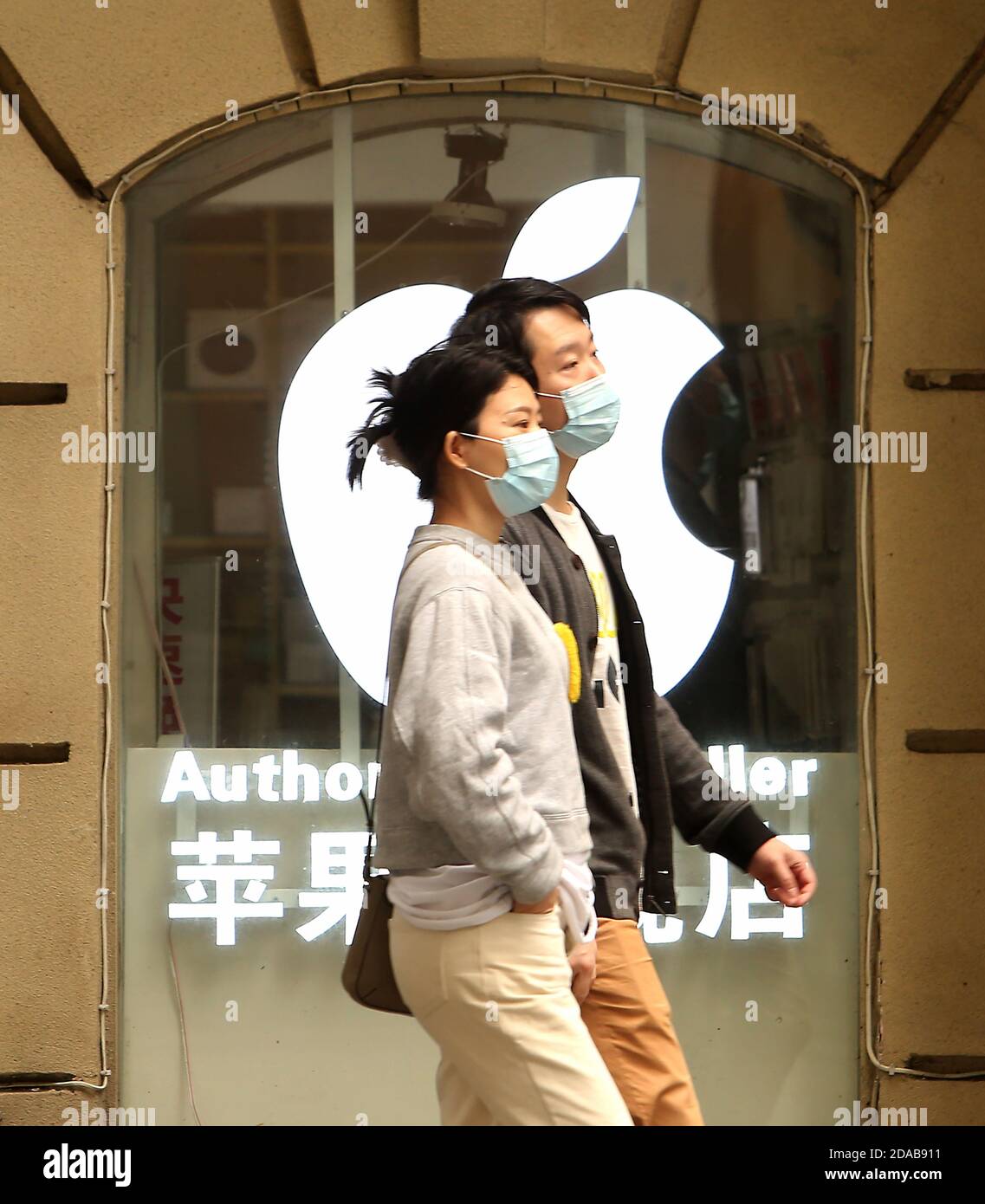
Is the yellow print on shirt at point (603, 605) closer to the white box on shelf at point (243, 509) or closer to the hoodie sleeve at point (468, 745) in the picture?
the hoodie sleeve at point (468, 745)

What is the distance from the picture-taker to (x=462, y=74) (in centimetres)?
439

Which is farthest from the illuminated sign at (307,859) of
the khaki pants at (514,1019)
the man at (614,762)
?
the khaki pants at (514,1019)

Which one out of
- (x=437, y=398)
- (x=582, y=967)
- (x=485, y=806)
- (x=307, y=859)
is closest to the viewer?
(x=485, y=806)

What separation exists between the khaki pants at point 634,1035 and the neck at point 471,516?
73 cm

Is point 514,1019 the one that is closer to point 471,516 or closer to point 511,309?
point 471,516

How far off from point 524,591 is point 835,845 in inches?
88.4

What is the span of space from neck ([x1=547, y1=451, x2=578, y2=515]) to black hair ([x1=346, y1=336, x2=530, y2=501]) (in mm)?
298

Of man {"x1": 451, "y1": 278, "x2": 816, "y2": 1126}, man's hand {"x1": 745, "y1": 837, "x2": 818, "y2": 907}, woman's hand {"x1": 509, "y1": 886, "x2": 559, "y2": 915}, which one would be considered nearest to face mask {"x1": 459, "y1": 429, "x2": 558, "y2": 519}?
man {"x1": 451, "y1": 278, "x2": 816, "y2": 1126}

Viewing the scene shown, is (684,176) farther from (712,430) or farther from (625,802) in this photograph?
(625,802)

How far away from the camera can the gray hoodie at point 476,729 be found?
2.19 metres

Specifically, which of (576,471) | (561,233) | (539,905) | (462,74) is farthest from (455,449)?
(462,74)

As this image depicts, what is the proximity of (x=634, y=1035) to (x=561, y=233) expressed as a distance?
8.75ft

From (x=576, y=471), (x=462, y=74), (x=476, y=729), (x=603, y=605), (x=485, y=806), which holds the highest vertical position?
(x=462, y=74)

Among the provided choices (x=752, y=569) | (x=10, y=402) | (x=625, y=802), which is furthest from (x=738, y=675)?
(x=10, y=402)
